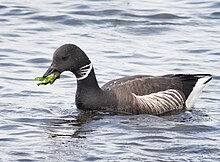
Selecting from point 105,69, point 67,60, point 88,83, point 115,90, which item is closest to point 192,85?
point 115,90

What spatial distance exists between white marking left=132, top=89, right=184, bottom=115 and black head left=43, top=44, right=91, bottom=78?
1069mm

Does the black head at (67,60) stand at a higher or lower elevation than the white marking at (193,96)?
higher

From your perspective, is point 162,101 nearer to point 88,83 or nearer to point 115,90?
point 115,90

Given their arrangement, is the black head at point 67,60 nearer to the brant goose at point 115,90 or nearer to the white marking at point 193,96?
the brant goose at point 115,90

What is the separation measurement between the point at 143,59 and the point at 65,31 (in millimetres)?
3154

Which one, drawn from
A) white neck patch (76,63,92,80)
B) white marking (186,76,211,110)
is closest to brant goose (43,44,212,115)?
white neck patch (76,63,92,80)

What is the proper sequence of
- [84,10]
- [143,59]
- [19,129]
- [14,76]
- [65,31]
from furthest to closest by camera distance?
[84,10] < [65,31] < [143,59] < [14,76] < [19,129]

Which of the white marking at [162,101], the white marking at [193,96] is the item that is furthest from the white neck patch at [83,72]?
the white marking at [193,96]

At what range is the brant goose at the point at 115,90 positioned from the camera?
533 inches

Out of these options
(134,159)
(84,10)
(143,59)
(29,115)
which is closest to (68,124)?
(29,115)

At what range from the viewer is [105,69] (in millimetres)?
16609

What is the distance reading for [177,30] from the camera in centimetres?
2003

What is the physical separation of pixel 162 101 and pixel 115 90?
849 mm

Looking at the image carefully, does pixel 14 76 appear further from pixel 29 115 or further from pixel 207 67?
pixel 207 67
